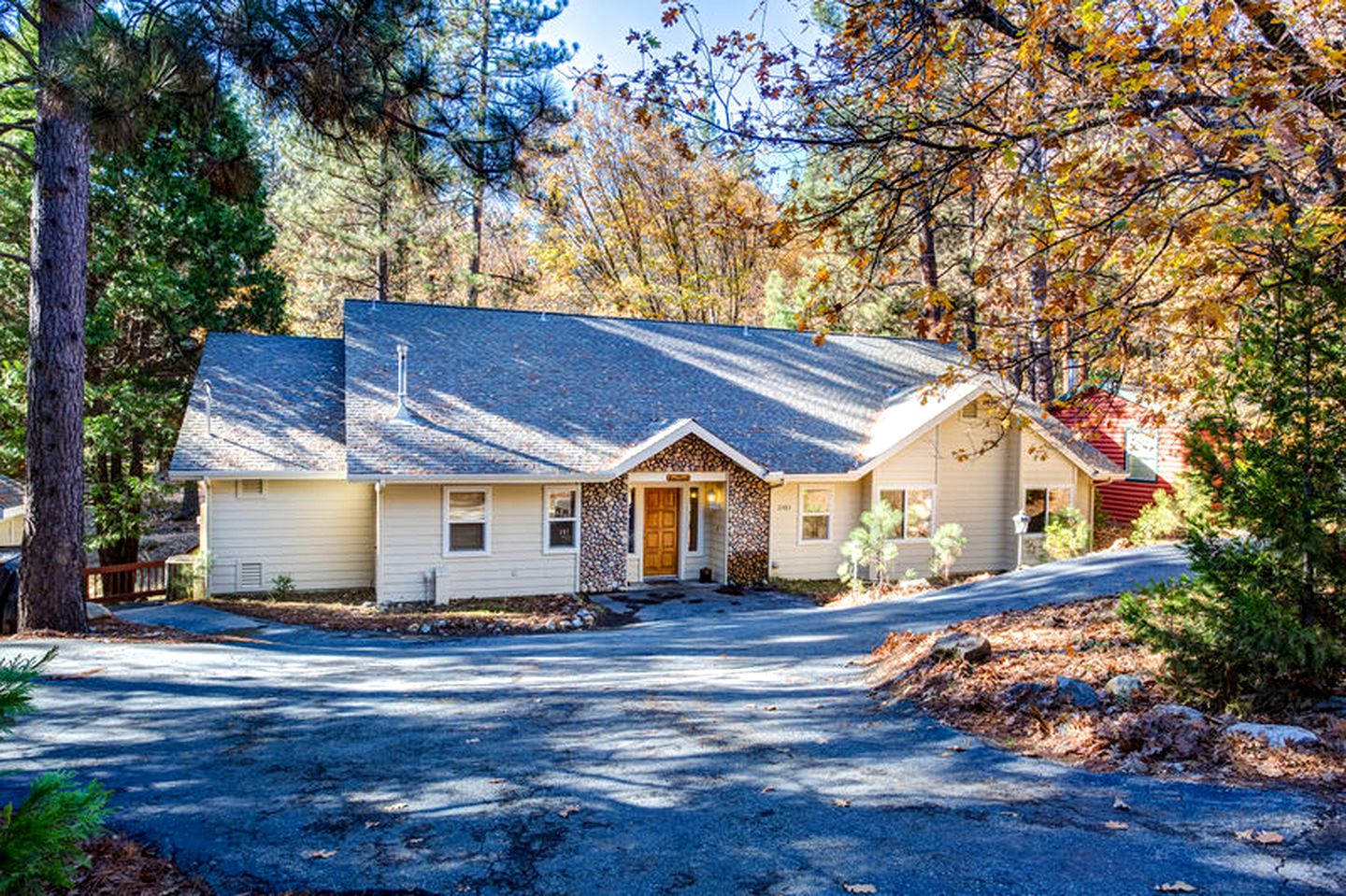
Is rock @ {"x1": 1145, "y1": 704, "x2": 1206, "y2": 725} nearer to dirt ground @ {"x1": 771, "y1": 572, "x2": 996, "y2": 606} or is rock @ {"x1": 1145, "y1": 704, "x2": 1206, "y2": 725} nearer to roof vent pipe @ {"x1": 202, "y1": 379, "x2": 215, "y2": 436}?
dirt ground @ {"x1": 771, "y1": 572, "x2": 996, "y2": 606}

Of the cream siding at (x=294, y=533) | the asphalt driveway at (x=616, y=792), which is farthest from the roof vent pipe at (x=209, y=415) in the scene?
the asphalt driveway at (x=616, y=792)

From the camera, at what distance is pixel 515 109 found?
8.11 meters

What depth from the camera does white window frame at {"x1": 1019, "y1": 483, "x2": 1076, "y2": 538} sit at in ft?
59.9

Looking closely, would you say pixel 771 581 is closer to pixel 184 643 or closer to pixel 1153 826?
pixel 184 643

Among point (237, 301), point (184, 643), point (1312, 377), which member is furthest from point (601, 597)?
point (237, 301)

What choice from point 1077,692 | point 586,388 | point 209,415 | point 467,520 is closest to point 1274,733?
point 1077,692

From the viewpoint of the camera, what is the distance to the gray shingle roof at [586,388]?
49.0 ft

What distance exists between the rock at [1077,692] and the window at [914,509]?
11.9 metres

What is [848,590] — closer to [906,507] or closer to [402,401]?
[906,507]

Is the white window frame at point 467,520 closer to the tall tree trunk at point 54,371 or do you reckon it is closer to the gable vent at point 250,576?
the gable vent at point 250,576

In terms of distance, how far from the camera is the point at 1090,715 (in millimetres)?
5340

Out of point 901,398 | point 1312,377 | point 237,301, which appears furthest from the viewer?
point 237,301

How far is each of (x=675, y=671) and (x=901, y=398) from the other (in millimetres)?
12934

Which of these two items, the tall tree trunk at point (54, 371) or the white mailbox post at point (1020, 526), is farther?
the white mailbox post at point (1020, 526)
